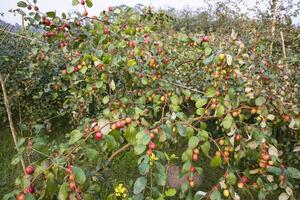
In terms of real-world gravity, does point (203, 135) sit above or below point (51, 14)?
below

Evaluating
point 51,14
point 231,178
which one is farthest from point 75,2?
point 231,178

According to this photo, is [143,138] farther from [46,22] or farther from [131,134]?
[46,22]

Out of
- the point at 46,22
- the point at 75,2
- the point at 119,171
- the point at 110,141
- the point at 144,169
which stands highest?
the point at 75,2

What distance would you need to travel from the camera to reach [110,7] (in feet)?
7.52

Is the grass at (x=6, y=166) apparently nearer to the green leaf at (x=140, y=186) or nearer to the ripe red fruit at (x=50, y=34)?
the ripe red fruit at (x=50, y=34)

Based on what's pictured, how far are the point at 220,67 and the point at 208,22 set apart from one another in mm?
18673

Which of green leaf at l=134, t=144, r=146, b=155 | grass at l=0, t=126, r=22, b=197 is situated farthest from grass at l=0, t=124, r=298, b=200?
green leaf at l=134, t=144, r=146, b=155

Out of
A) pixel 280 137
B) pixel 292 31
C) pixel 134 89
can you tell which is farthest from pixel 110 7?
pixel 292 31

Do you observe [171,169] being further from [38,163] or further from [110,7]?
[38,163]

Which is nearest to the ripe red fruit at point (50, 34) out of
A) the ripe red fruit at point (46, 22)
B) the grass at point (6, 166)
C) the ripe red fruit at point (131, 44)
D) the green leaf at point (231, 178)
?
the ripe red fruit at point (46, 22)

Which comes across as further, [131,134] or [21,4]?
[21,4]

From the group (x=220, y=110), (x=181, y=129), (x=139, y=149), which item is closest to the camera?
(x=139, y=149)

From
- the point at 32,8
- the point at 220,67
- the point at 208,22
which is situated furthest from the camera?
the point at 208,22

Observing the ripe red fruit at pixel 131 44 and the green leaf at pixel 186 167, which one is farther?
the ripe red fruit at pixel 131 44
